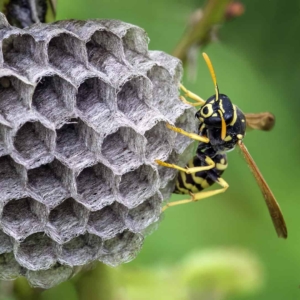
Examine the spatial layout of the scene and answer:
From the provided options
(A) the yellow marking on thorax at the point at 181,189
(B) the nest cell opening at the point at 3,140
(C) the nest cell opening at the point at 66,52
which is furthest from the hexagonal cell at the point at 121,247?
(C) the nest cell opening at the point at 66,52

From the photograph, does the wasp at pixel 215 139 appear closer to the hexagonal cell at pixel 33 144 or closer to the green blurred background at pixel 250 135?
the hexagonal cell at pixel 33 144

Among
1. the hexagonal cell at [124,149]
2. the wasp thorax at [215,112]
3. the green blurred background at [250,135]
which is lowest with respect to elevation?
the green blurred background at [250,135]

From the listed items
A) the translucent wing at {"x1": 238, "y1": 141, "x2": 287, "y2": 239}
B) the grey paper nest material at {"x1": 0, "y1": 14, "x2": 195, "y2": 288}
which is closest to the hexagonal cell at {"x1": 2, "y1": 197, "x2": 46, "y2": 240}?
the grey paper nest material at {"x1": 0, "y1": 14, "x2": 195, "y2": 288}

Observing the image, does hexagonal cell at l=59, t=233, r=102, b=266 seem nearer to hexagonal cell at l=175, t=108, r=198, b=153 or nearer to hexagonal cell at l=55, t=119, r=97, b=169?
hexagonal cell at l=55, t=119, r=97, b=169

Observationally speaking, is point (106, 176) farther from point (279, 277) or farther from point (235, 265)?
point (279, 277)

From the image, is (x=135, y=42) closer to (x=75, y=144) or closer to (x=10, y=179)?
(x=75, y=144)

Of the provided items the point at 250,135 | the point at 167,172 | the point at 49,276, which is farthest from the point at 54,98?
the point at 250,135
